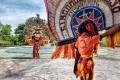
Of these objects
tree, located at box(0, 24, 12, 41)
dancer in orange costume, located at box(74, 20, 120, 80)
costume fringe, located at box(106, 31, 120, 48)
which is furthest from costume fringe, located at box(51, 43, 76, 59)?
tree, located at box(0, 24, 12, 41)

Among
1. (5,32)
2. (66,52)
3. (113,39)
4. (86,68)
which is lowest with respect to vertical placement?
(86,68)

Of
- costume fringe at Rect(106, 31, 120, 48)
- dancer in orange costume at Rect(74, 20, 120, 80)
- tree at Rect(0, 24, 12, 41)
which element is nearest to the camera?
costume fringe at Rect(106, 31, 120, 48)

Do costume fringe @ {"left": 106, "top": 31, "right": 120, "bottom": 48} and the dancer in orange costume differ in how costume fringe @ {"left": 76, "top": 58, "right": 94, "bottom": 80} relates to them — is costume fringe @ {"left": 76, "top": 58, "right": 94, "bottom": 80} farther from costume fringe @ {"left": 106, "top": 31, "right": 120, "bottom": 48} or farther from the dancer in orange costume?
costume fringe @ {"left": 106, "top": 31, "right": 120, "bottom": 48}

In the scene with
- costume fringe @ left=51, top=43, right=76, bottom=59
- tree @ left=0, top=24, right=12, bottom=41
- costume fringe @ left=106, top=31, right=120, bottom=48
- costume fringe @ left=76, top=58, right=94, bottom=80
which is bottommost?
costume fringe @ left=76, top=58, right=94, bottom=80

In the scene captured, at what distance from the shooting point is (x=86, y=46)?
3.12m

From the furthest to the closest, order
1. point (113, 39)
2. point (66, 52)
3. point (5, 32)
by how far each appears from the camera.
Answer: point (5, 32) → point (66, 52) → point (113, 39)

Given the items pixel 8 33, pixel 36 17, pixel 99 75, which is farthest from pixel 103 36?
pixel 8 33

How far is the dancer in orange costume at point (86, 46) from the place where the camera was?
3.07m

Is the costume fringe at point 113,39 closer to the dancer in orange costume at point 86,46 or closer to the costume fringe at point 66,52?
the dancer in orange costume at point 86,46

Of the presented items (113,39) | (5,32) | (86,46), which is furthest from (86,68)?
(5,32)

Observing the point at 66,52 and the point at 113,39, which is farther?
the point at 66,52

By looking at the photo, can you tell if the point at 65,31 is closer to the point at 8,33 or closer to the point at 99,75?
the point at 99,75

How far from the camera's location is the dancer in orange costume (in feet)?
10.1

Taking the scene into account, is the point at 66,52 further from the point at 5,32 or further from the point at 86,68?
the point at 5,32
